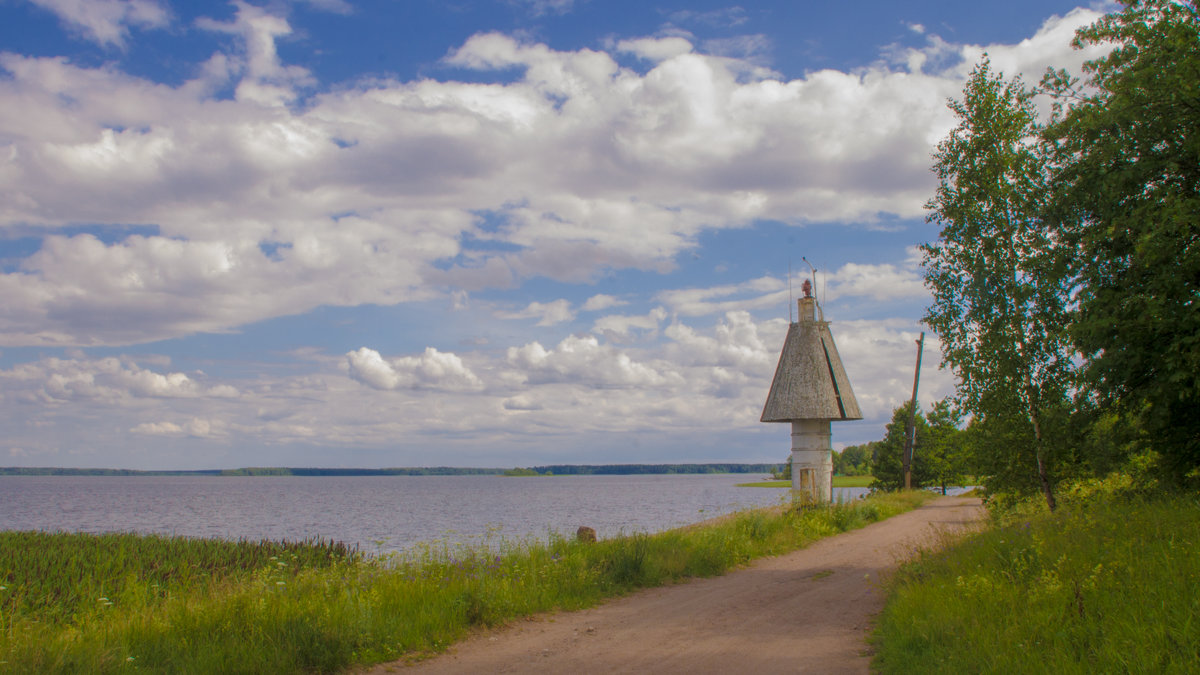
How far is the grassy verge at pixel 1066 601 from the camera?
574cm

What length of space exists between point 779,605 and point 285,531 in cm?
3845

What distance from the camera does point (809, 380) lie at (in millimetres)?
23969

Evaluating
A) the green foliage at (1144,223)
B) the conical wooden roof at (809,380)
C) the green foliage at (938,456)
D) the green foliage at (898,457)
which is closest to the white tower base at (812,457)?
the conical wooden roof at (809,380)

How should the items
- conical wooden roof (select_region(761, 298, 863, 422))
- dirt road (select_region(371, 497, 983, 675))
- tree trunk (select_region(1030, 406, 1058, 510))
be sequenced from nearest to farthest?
1. dirt road (select_region(371, 497, 983, 675))
2. tree trunk (select_region(1030, 406, 1058, 510))
3. conical wooden roof (select_region(761, 298, 863, 422))

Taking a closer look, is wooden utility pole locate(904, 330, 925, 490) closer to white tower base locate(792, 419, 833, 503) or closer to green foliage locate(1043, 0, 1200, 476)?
white tower base locate(792, 419, 833, 503)

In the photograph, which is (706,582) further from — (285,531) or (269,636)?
(285,531)

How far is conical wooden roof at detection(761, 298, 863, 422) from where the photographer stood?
77.3 feet

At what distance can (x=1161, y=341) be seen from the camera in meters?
9.48

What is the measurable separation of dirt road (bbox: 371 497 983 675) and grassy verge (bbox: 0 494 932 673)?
51cm

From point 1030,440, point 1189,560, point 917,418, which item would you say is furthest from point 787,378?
point 917,418

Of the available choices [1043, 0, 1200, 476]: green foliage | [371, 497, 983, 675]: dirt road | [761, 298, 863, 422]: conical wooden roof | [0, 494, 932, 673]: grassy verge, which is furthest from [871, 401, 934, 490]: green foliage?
[1043, 0, 1200, 476]: green foliage

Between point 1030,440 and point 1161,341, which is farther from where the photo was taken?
point 1030,440

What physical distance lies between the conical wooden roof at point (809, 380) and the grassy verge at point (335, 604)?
7.11 m

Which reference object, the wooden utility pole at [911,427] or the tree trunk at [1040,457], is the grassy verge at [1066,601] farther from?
the wooden utility pole at [911,427]
